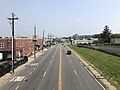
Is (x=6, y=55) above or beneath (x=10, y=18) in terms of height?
beneath

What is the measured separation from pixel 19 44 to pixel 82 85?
4819cm

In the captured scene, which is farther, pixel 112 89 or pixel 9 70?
pixel 9 70

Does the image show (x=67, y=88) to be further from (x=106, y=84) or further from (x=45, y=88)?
(x=106, y=84)

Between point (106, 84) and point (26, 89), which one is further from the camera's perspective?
point (106, 84)

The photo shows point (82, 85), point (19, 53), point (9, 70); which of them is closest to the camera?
point (82, 85)

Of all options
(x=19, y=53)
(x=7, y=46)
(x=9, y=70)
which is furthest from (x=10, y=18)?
(x=19, y=53)

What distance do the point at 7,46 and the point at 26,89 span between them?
4345cm

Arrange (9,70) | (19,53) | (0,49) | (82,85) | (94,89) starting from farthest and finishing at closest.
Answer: (19,53) → (0,49) → (9,70) → (82,85) → (94,89)

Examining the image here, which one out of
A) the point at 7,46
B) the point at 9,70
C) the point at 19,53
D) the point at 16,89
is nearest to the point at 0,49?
the point at 7,46

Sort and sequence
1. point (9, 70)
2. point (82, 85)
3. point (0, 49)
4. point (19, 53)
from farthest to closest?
1. point (19, 53)
2. point (0, 49)
3. point (9, 70)
4. point (82, 85)

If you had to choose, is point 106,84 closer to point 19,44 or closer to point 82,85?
→ point 82,85

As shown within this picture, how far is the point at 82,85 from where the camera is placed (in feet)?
83.6

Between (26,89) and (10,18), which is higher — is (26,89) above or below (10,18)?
below

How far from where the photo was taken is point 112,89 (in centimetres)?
2361
